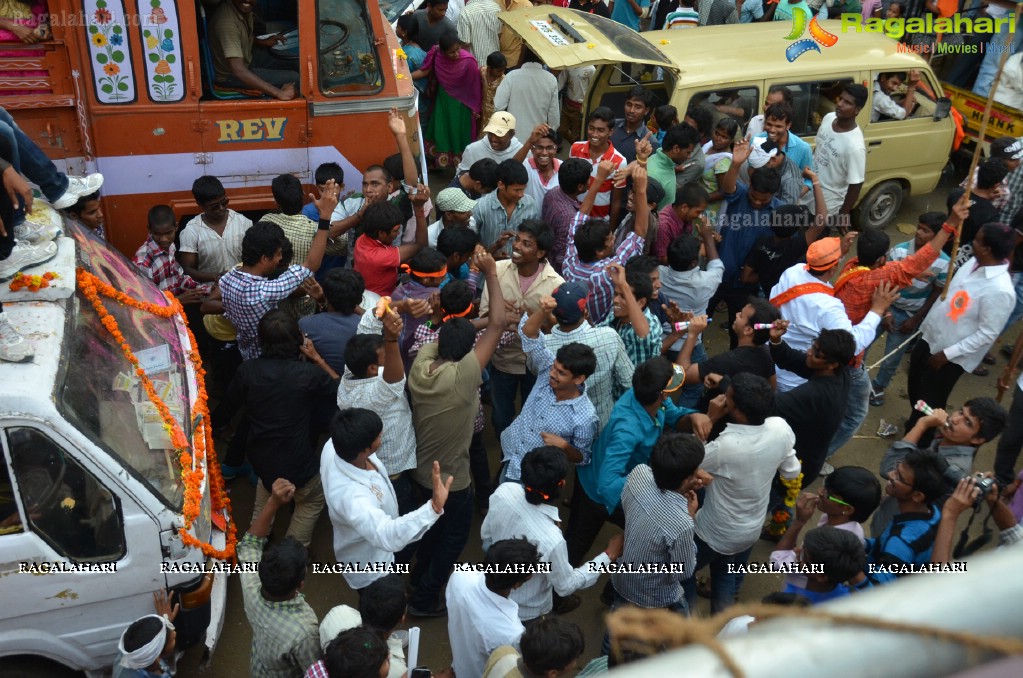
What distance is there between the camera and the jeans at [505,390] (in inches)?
209

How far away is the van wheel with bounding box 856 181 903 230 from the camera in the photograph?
27.8ft

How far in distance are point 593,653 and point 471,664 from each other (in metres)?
1.40

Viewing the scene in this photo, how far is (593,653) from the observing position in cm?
466

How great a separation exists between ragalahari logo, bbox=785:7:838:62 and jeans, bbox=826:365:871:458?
12.5 feet

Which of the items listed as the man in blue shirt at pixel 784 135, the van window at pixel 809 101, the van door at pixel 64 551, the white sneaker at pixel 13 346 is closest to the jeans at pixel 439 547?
the van door at pixel 64 551

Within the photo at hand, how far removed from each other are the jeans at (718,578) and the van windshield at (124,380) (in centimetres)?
245

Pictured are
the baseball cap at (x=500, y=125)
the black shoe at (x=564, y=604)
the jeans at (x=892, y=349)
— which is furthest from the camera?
the baseball cap at (x=500, y=125)

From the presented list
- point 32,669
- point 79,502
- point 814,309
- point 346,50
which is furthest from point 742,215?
point 32,669

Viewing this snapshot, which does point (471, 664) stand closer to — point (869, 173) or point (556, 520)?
point (556, 520)

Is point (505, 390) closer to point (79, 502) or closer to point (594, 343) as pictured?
point (594, 343)

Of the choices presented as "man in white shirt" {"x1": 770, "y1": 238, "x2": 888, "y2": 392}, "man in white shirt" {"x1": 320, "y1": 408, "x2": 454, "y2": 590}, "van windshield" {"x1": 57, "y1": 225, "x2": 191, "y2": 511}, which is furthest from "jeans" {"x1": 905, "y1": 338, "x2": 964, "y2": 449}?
"van windshield" {"x1": 57, "y1": 225, "x2": 191, "y2": 511}

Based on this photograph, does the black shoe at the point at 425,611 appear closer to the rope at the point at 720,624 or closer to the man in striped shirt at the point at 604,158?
the man in striped shirt at the point at 604,158

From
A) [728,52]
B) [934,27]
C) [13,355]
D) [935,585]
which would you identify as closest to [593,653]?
[13,355]

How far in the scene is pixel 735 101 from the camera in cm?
759
